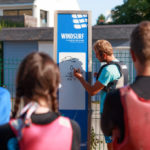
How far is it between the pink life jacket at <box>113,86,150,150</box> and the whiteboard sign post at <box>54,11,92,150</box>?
227 centimetres

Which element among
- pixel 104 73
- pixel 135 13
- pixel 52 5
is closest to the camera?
pixel 104 73

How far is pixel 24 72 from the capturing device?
1.85 metres

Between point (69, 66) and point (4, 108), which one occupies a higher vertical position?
point (69, 66)

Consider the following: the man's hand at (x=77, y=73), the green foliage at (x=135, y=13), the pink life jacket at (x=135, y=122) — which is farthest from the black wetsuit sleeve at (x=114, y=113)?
the green foliage at (x=135, y=13)

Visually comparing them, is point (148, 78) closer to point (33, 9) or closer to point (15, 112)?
point (15, 112)

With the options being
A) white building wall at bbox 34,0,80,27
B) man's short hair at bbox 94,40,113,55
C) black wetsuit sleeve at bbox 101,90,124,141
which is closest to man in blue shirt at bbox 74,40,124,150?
man's short hair at bbox 94,40,113,55

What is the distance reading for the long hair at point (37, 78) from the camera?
72.0 inches

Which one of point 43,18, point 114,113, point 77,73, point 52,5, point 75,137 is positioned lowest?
point 75,137

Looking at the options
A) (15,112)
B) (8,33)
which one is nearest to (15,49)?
(8,33)

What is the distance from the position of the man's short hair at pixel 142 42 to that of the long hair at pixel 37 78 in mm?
570

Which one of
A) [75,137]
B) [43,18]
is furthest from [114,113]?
[43,18]

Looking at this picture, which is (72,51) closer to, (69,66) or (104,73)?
(69,66)

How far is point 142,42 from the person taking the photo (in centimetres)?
208

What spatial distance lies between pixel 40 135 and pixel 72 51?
255cm
